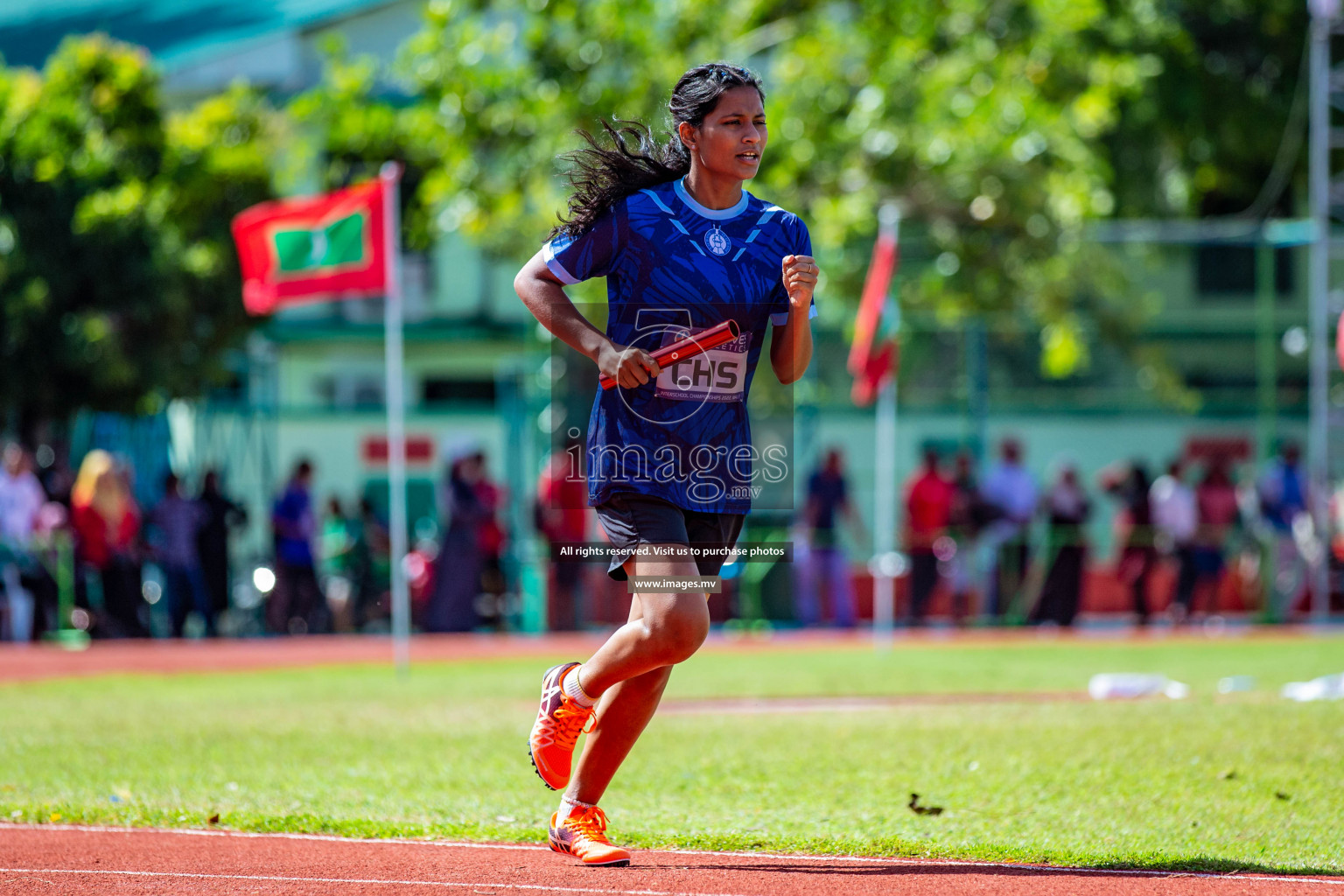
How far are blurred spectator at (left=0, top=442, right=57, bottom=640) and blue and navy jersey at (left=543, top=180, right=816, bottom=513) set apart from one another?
1381 cm

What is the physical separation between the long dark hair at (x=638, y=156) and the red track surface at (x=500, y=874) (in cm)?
196

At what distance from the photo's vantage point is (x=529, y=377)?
64.9 ft

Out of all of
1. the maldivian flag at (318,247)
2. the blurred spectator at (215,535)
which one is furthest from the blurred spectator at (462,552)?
the maldivian flag at (318,247)

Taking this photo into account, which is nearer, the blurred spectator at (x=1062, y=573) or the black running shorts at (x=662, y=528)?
the black running shorts at (x=662, y=528)

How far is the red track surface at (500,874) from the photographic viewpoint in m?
4.84

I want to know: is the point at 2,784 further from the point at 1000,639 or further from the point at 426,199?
the point at 426,199

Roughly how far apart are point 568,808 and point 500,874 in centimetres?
42

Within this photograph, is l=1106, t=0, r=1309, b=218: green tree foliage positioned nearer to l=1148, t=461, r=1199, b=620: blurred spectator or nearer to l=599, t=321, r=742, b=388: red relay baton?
l=1148, t=461, r=1199, b=620: blurred spectator

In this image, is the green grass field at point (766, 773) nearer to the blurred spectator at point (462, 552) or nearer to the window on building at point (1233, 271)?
the blurred spectator at point (462, 552)

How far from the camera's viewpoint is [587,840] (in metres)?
5.31

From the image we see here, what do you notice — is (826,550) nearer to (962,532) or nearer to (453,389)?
(962,532)

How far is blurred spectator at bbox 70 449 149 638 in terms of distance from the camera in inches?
706

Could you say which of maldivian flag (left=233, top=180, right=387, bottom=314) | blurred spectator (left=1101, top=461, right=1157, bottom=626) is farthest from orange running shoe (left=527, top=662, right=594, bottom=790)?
blurred spectator (left=1101, top=461, right=1157, bottom=626)

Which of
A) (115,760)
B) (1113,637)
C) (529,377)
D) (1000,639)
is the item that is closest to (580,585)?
(529,377)
